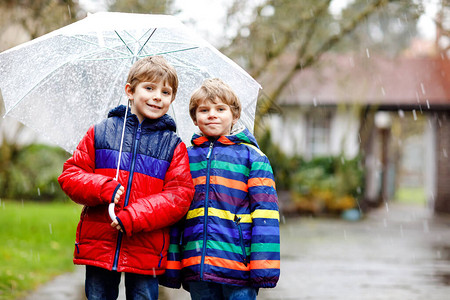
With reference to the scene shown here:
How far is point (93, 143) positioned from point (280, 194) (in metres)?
12.7

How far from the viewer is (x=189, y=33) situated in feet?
10.9

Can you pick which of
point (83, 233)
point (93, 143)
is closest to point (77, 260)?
point (83, 233)

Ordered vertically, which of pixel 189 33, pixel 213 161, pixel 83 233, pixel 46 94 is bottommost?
pixel 83 233

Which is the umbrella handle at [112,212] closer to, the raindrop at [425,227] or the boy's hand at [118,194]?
the boy's hand at [118,194]

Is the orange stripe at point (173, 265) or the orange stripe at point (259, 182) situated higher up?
the orange stripe at point (259, 182)

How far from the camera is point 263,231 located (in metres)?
3.14

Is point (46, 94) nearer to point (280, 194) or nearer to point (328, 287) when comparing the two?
point (328, 287)

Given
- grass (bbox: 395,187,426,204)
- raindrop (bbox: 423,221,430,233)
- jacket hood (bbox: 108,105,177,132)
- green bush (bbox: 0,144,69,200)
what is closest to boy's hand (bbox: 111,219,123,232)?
jacket hood (bbox: 108,105,177,132)

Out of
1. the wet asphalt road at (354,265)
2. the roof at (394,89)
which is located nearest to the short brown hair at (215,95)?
the wet asphalt road at (354,265)

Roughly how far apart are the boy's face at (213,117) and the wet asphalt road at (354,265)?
294 cm

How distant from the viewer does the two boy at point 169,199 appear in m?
3.00

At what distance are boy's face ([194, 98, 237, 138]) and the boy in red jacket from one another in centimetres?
18

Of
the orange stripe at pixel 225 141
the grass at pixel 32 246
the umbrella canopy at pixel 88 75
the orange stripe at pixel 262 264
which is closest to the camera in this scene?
the orange stripe at pixel 262 264

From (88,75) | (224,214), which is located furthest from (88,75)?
(224,214)
